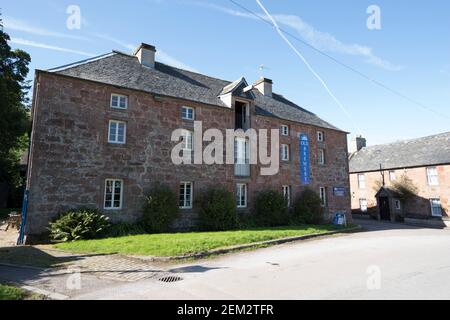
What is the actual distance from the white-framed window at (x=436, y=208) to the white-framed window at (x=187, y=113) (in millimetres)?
24860

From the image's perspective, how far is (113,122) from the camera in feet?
52.2

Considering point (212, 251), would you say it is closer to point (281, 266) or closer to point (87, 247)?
point (281, 266)

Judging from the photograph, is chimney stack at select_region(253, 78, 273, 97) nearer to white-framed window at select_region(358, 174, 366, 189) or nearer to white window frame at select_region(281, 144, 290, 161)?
white window frame at select_region(281, 144, 290, 161)

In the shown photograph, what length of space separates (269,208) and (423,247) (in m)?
9.04

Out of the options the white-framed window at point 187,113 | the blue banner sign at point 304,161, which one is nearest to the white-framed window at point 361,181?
the blue banner sign at point 304,161

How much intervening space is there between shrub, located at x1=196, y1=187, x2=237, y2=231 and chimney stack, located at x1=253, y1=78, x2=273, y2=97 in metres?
11.6

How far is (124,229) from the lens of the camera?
14.7 metres

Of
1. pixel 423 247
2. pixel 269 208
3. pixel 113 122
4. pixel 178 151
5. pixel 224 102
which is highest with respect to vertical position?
pixel 224 102

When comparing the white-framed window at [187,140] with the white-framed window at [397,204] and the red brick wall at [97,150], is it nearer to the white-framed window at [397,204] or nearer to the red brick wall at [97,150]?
the red brick wall at [97,150]

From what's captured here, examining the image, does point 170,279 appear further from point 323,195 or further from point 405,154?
point 405,154

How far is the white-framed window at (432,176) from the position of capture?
91.5 feet
